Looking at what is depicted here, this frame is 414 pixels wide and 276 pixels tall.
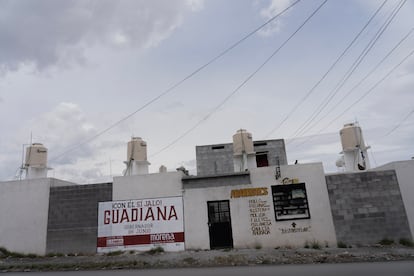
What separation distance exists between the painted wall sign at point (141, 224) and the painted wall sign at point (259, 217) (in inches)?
136

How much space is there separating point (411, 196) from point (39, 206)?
18.5 metres

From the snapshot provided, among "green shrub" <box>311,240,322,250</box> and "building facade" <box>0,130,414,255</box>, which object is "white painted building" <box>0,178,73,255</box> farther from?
"green shrub" <box>311,240,322,250</box>

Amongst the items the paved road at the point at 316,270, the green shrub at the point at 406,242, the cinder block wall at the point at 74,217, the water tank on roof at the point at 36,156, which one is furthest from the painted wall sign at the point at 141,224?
the green shrub at the point at 406,242

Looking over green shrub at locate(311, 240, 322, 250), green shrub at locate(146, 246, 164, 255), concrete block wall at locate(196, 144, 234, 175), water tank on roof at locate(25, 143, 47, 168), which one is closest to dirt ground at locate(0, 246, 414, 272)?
green shrub at locate(146, 246, 164, 255)

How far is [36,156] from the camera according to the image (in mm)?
18016

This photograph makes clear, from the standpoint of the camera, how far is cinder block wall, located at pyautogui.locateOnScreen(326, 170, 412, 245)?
1367cm

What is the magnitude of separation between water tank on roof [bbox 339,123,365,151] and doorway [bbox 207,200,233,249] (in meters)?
8.70

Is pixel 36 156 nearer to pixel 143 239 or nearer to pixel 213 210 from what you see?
pixel 143 239

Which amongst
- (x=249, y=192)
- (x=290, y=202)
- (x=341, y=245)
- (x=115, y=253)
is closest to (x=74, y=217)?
(x=115, y=253)

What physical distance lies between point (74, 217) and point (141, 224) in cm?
356

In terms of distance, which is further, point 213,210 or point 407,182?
point 213,210

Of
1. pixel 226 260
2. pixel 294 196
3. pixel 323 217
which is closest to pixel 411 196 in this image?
pixel 323 217

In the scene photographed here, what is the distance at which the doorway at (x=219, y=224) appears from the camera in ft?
47.1

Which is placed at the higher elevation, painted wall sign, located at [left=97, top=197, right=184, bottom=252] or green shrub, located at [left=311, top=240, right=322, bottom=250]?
painted wall sign, located at [left=97, top=197, right=184, bottom=252]
